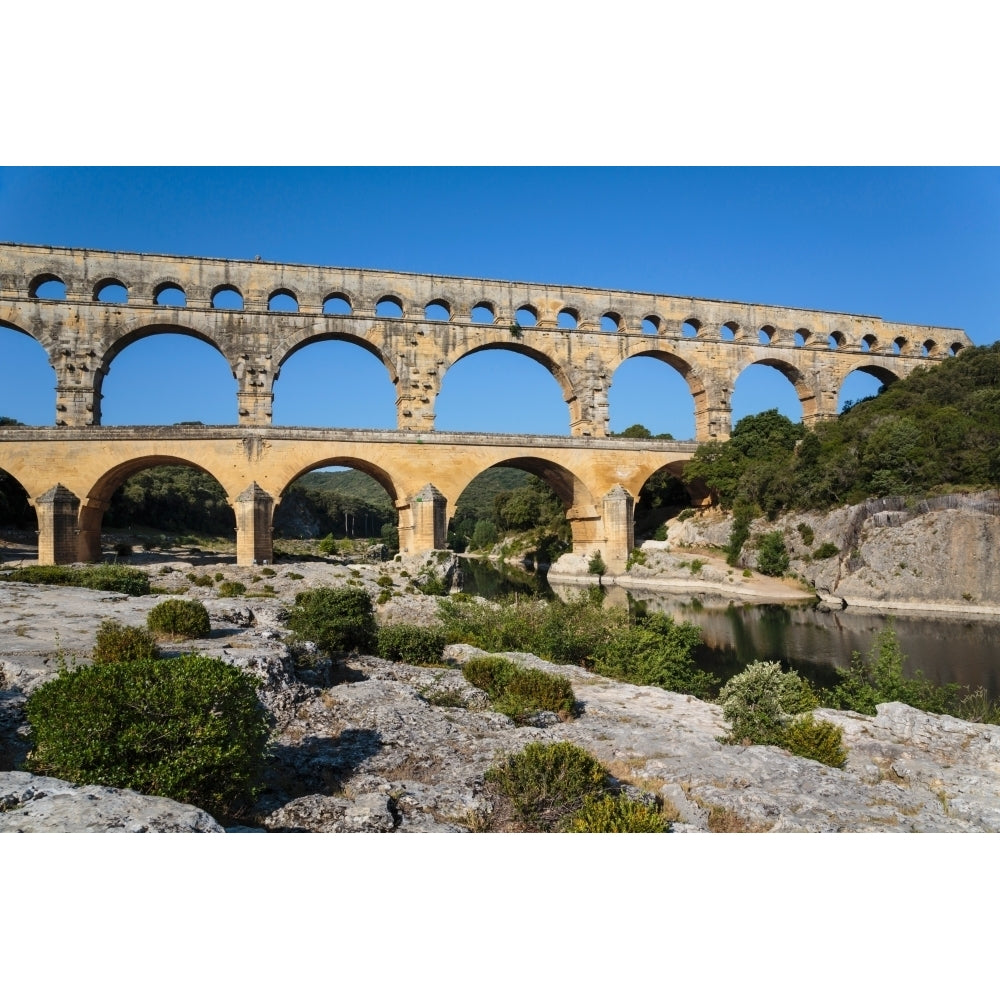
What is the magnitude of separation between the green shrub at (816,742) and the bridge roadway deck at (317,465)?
22433 mm

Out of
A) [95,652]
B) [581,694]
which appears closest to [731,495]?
[581,694]

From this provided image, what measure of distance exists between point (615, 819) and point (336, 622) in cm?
818

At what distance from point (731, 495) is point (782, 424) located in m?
5.97

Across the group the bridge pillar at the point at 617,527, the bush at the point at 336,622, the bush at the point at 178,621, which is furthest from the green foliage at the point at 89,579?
the bridge pillar at the point at 617,527

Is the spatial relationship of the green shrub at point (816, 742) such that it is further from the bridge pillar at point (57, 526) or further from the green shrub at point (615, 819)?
the bridge pillar at point (57, 526)

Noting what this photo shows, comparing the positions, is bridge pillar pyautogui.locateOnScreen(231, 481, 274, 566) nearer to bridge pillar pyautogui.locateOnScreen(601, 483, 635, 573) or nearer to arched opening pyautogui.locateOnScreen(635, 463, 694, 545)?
bridge pillar pyautogui.locateOnScreen(601, 483, 635, 573)

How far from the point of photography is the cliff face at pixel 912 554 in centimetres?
2386

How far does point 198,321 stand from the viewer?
99.6 feet

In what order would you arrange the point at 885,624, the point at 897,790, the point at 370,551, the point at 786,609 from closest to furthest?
the point at 897,790 < the point at 885,624 < the point at 786,609 < the point at 370,551

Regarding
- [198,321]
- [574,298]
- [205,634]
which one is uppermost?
[574,298]

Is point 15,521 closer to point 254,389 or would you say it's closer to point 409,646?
point 254,389

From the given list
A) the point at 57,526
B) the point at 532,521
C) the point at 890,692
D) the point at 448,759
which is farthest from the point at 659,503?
the point at 448,759

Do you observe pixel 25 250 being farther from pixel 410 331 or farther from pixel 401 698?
pixel 401 698

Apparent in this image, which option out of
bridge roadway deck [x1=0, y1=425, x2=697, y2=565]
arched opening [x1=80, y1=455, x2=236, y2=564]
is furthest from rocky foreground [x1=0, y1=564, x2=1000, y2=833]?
arched opening [x1=80, y1=455, x2=236, y2=564]
